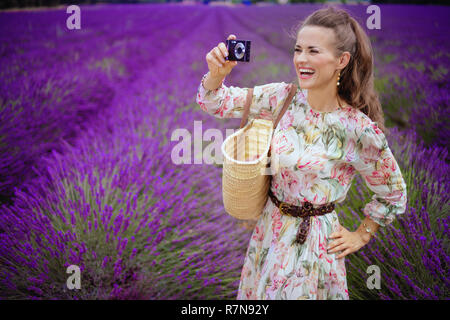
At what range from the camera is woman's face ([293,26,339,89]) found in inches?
36.1

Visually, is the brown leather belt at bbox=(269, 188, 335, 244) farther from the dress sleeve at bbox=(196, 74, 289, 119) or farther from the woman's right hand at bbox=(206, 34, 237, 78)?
the woman's right hand at bbox=(206, 34, 237, 78)

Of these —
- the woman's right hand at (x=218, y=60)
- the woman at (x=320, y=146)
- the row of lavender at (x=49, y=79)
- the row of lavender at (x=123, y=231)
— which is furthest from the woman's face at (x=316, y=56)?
the row of lavender at (x=49, y=79)

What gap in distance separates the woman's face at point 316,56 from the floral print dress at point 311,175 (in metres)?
0.11

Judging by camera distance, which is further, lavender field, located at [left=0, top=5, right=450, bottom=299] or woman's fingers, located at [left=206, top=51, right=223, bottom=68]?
lavender field, located at [left=0, top=5, right=450, bottom=299]

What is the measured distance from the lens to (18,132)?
2.11 metres

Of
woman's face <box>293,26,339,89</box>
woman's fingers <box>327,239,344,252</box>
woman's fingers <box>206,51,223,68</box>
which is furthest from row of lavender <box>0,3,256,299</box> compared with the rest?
woman's face <box>293,26,339,89</box>

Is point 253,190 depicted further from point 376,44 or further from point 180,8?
point 180,8

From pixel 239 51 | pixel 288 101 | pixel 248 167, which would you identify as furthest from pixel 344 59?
pixel 248 167

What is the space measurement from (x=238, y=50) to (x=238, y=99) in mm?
183

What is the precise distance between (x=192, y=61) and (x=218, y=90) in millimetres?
4347

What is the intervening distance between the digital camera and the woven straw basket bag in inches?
5.6

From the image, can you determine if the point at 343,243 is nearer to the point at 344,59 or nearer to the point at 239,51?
the point at 344,59

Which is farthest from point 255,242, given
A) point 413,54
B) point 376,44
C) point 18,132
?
point 376,44

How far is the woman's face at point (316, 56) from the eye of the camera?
0.92 metres
